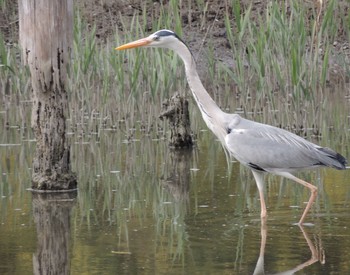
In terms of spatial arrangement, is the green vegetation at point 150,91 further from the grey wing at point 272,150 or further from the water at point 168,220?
the grey wing at point 272,150

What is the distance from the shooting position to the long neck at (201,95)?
8.76m

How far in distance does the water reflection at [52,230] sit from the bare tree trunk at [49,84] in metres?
0.21

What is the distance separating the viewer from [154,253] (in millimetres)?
7336

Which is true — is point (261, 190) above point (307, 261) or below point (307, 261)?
above

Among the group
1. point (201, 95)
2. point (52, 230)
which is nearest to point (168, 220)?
point (52, 230)

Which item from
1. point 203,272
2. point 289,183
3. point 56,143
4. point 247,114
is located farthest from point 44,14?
point 247,114

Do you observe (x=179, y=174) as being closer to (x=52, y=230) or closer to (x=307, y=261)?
(x=52, y=230)

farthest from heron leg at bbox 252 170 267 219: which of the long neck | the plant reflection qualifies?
the long neck

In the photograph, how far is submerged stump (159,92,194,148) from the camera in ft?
38.9

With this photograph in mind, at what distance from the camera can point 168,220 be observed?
848cm

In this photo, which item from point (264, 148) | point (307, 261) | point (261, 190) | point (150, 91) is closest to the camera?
point (307, 261)

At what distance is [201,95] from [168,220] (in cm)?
104

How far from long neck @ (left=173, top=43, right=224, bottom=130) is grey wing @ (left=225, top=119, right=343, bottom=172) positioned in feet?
0.67

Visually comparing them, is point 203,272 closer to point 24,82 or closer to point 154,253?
point 154,253
